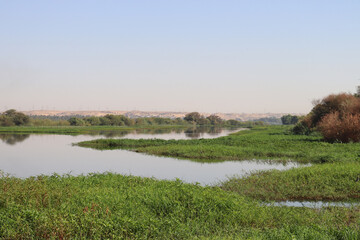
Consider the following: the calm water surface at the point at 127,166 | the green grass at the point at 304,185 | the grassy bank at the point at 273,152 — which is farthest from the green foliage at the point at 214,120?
the green grass at the point at 304,185

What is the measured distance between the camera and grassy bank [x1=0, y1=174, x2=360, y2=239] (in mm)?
7895

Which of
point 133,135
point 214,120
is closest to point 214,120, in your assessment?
point 214,120

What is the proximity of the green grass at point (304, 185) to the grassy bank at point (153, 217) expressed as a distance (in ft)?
7.99

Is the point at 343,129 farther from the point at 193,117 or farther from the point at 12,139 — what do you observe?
the point at 193,117

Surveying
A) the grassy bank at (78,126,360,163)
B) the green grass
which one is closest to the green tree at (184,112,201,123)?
the grassy bank at (78,126,360,163)

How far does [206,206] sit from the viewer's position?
10.1 m

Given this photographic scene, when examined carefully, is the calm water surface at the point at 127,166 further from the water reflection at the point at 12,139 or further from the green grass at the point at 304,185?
the water reflection at the point at 12,139

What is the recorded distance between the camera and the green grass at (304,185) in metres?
14.1

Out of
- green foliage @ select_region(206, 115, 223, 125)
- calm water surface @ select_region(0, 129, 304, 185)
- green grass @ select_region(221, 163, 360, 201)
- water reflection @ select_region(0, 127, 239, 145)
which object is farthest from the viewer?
green foliage @ select_region(206, 115, 223, 125)

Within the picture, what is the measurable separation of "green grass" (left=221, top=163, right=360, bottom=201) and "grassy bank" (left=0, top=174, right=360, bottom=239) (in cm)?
243

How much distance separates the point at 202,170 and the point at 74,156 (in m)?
13.8

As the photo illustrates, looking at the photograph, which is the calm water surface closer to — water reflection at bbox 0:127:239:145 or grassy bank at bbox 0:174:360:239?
grassy bank at bbox 0:174:360:239

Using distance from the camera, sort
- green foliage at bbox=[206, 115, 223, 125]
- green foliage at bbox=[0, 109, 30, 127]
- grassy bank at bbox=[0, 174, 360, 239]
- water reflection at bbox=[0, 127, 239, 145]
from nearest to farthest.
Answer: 1. grassy bank at bbox=[0, 174, 360, 239]
2. water reflection at bbox=[0, 127, 239, 145]
3. green foliage at bbox=[0, 109, 30, 127]
4. green foliage at bbox=[206, 115, 223, 125]

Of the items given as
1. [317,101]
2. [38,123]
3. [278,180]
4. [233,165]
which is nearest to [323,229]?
[278,180]
